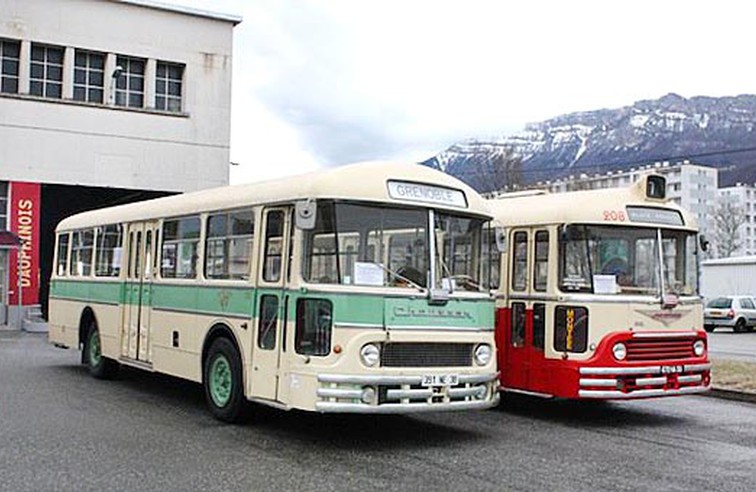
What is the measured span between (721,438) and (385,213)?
15.0 ft

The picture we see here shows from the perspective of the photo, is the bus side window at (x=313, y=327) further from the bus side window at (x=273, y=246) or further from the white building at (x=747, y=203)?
the white building at (x=747, y=203)

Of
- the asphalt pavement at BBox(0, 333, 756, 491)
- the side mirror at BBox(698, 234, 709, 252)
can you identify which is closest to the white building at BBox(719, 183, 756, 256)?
the side mirror at BBox(698, 234, 709, 252)

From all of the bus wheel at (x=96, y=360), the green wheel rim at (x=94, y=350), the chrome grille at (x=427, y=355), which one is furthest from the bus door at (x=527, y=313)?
the green wheel rim at (x=94, y=350)

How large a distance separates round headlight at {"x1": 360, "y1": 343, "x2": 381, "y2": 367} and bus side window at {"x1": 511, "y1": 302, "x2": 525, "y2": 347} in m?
3.25

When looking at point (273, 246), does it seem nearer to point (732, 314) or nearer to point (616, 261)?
point (616, 261)

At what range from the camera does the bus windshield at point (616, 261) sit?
1148 centimetres

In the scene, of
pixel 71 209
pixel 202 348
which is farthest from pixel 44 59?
pixel 202 348

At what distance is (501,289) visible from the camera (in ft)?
41.1

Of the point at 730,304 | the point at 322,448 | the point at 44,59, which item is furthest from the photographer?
the point at 730,304

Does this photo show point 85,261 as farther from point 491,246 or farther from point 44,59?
point 44,59

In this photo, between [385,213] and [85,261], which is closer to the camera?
[385,213]

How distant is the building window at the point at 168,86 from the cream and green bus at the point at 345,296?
25.4 meters

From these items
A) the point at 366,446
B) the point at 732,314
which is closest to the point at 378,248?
the point at 366,446

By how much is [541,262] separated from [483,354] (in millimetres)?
2179
